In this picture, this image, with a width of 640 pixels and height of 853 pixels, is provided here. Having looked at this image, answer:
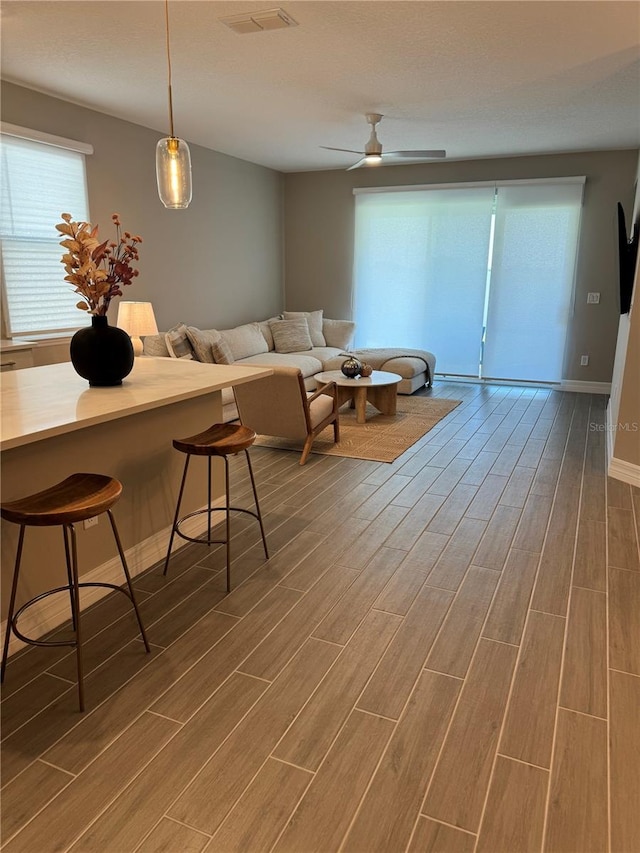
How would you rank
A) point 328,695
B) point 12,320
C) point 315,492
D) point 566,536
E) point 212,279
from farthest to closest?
point 212,279
point 12,320
point 315,492
point 566,536
point 328,695

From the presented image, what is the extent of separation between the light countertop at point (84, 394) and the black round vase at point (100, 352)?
6cm

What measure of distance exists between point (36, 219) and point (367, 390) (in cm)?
332

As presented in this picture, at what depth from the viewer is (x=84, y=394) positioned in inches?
94.2

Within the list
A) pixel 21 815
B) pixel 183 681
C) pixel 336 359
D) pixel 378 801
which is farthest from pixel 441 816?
pixel 336 359

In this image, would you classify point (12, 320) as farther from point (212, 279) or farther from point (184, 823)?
point (184, 823)

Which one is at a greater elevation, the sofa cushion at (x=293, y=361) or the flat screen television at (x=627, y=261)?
the flat screen television at (x=627, y=261)

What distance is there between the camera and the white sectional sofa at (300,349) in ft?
17.6

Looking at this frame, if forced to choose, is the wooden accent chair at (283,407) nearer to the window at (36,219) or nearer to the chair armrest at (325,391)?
the chair armrest at (325,391)

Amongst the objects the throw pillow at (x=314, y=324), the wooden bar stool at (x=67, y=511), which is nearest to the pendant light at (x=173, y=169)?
the wooden bar stool at (x=67, y=511)

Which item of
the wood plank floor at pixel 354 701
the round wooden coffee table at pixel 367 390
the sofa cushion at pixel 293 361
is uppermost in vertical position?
the sofa cushion at pixel 293 361

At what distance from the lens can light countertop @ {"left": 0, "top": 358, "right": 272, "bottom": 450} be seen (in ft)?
6.28

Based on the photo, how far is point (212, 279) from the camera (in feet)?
22.9

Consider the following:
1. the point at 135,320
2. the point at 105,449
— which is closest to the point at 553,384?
the point at 135,320

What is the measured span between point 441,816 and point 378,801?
0.17 meters
